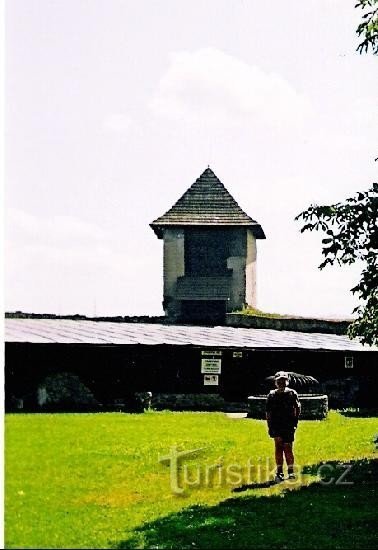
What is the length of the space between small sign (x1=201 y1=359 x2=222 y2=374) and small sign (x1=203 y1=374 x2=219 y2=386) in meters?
0.05

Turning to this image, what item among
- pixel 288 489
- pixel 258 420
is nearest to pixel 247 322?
pixel 258 420

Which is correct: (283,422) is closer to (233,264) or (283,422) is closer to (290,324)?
(290,324)

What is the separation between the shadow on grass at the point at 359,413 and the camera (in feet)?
23.1

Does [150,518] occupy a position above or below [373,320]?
below

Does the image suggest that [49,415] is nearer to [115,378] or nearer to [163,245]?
[115,378]

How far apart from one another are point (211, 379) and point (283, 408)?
1.40 m

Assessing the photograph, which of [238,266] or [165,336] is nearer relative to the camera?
[238,266]

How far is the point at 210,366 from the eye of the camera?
736 centimetres

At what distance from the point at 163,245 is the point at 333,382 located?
2.39 metres

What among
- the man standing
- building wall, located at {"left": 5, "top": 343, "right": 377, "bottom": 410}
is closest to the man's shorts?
the man standing

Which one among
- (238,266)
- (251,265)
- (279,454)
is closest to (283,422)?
(279,454)

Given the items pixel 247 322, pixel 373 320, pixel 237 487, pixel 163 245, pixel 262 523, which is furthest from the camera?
pixel 247 322

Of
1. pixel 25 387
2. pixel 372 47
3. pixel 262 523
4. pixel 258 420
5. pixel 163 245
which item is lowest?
pixel 262 523

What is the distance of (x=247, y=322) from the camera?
808 centimetres
